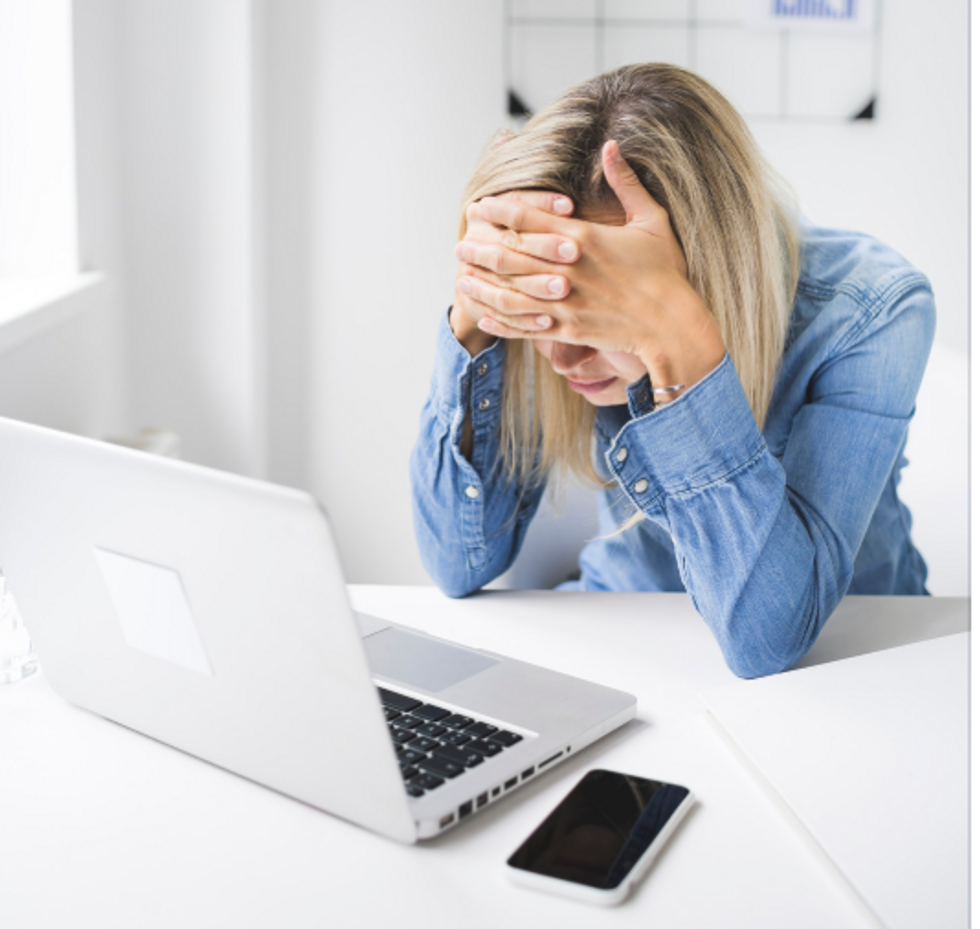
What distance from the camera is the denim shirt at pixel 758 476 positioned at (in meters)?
0.69

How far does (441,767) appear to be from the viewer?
509mm

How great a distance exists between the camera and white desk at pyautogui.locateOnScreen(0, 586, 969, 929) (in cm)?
43

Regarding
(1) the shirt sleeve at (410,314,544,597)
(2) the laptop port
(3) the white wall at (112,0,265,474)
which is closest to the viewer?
(2) the laptop port

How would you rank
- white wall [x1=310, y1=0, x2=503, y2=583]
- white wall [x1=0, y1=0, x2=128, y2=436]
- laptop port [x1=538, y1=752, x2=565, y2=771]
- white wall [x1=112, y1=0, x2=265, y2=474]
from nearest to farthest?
laptop port [x1=538, y1=752, x2=565, y2=771] < white wall [x1=0, y1=0, x2=128, y2=436] < white wall [x1=112, y1=0, x2=265, y2=474] < white wall [x1=310, y1=0, x2=503, y2=583]

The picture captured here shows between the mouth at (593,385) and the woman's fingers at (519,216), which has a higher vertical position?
the woman's fingers at (519,216)

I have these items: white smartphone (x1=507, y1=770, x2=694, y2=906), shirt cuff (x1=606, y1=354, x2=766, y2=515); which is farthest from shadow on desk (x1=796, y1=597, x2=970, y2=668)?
white smartphone (x1=507, y1=770, x2=694, y2=906)

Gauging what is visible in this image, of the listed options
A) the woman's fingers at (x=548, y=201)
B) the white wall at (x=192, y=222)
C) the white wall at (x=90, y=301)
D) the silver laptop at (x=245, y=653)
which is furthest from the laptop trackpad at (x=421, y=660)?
the white wall at (x=192, y=222)

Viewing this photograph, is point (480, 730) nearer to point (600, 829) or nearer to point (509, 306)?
point (600, 829)

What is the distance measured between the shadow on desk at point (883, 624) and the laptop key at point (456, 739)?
Result: 1.01ft

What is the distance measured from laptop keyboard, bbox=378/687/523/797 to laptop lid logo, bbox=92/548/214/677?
0.37 feet

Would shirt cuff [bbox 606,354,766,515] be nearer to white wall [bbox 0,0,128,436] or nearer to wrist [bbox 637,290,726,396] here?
wrist [bbox 637,290,726,396]

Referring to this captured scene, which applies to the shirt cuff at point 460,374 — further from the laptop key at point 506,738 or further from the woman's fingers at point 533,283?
the laptop key at point 506,738

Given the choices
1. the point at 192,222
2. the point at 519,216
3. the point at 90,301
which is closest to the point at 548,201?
the point at 519,216

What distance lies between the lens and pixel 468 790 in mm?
489
